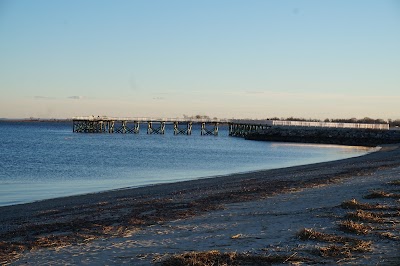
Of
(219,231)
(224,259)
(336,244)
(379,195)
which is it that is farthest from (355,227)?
(379,195)

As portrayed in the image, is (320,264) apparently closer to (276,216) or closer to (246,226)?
(246,226)

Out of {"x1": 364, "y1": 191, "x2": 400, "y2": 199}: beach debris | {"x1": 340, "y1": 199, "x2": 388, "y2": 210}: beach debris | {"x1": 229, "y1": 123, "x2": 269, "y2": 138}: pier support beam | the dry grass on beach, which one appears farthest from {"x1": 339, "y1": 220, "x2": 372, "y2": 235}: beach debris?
{"x1": 229, "y1": 123, "x2": 269, "y2": 138}: pier support beam

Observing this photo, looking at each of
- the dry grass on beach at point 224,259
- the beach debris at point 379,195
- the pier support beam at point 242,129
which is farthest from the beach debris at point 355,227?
the pier support beam at point 242,129

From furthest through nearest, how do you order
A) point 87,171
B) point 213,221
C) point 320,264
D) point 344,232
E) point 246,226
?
1. point 87,171
2. point 213,221
3. point 246,226
4. point 344,232
5. point 320,264

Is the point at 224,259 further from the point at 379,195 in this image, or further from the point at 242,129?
the point at 242,129

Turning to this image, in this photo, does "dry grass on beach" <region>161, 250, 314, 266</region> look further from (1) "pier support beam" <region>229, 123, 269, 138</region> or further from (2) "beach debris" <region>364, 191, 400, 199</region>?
(1) "pier support beam" <region>229, 123, 269, 138</region>

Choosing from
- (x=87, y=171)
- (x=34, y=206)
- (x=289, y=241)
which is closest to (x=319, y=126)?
(x=87, y=171)

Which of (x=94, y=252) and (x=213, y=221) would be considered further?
(x=213, y=221)

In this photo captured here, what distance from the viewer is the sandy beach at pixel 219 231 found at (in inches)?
301

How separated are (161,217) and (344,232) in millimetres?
4129

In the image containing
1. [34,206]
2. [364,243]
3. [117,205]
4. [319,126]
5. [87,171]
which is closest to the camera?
[364,243]

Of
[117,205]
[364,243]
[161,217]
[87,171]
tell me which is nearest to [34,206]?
[117,205]

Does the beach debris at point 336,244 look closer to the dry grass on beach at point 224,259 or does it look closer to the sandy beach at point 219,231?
the sandy beach at point 219,231

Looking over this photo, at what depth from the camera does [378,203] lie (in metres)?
12.0
